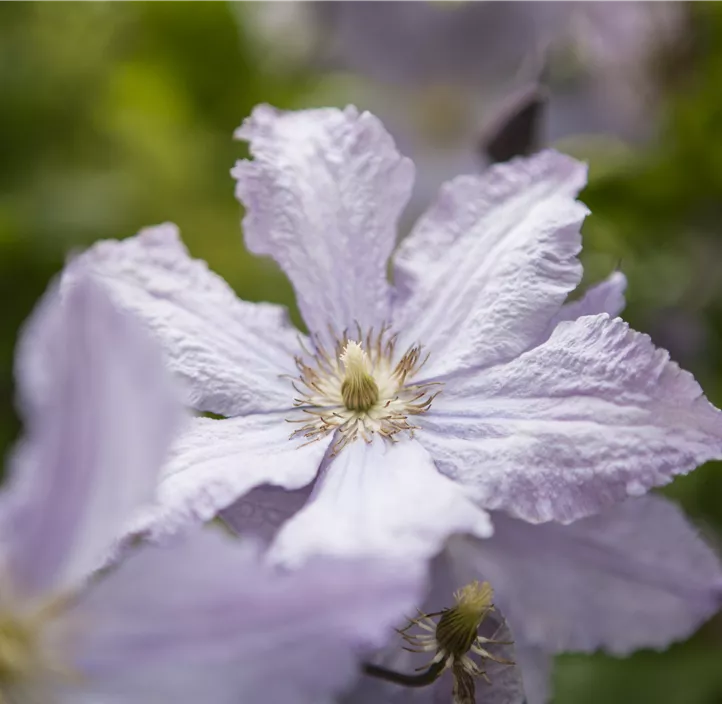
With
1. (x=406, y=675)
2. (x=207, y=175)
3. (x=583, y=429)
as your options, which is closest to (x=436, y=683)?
(x=406, y=675)

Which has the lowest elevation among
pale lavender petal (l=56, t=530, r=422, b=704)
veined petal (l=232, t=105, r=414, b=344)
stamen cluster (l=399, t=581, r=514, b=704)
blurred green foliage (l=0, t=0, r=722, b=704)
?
pale lavender petal (l=56, t=530, r=422, b=704)

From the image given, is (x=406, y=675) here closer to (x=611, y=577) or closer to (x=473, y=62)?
(x=611, y=577)

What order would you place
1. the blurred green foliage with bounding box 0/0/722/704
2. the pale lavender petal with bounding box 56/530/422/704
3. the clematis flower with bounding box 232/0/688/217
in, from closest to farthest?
the pale lavender petal with bounding box 56/530/422/704
the blurred green foliage with bounding box 0/0/722/704
the clematis flower with bounding box 232/0/688/217

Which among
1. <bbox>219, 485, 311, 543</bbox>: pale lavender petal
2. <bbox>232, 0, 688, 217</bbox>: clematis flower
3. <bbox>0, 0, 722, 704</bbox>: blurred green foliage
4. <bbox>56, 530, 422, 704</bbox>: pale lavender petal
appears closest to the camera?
<bbox>56, 530, 422, 704</bbox>: pale lavender petal

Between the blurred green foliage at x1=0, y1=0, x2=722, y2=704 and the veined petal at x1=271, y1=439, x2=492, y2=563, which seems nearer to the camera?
the veined petal at x1=271, y1=439, x2=492, y2=563

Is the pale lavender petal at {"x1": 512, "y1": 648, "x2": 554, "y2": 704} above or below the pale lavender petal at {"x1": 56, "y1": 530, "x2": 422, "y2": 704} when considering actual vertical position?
above

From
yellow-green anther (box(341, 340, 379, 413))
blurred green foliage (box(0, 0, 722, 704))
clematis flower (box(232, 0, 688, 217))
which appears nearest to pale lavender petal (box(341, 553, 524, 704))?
yellow-green anther (box(341, 340, 379, 413))

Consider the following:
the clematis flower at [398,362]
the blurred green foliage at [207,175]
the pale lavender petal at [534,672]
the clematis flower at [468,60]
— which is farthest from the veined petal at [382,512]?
the clematis flower at [468,60]

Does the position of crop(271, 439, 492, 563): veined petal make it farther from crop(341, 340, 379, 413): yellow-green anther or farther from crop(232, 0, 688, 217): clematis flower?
crop(232, 0, 688, 217): clematis flower

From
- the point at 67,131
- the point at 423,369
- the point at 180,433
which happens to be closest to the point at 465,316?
the point at 423,369

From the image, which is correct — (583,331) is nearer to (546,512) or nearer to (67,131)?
(546,512)
